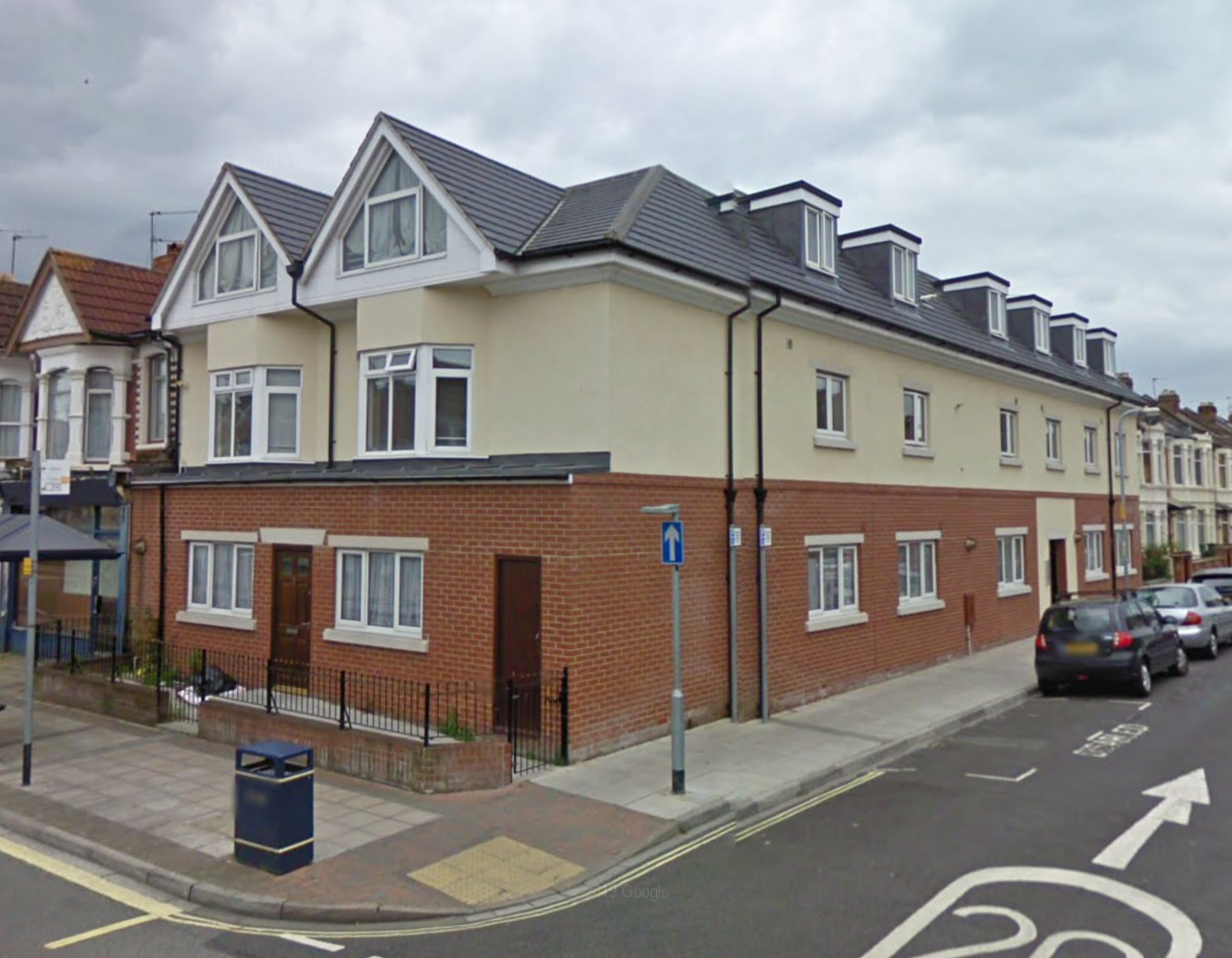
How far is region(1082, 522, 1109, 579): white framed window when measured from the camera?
2548 centimetres

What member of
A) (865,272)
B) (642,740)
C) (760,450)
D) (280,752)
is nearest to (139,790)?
(280,752)

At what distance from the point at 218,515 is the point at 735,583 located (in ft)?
27.4

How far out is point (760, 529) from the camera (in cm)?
1327

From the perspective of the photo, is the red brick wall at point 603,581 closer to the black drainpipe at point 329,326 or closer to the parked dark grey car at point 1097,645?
the black drainpipe at point 329,326

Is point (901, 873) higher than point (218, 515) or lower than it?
lower

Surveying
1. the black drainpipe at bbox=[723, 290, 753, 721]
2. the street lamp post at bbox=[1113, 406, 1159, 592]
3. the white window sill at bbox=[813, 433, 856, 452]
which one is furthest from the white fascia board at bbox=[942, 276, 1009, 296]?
the black drainpipe at bbox=[723, 290, 753, 721]

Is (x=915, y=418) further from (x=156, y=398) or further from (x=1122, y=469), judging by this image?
(x=156, y=398)

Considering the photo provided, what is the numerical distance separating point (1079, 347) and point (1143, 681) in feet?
50.7

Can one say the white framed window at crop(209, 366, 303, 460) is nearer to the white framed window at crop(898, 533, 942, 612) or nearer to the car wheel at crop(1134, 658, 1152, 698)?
the white framed window at crop(898, 533, 942, 612)

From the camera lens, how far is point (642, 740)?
37.7ft

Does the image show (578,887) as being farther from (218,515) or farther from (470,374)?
(218,515)

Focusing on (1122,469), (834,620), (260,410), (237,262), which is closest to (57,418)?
(237,262)

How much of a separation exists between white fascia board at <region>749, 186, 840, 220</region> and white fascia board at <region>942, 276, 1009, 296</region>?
7.14 meters

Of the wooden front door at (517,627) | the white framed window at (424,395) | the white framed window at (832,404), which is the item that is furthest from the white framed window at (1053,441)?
the wooden front door at (517,627)
